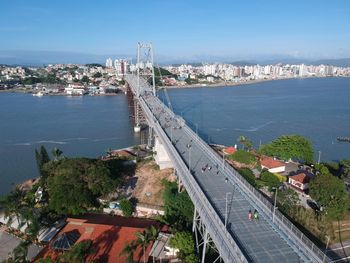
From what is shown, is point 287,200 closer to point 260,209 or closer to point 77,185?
point 260,209

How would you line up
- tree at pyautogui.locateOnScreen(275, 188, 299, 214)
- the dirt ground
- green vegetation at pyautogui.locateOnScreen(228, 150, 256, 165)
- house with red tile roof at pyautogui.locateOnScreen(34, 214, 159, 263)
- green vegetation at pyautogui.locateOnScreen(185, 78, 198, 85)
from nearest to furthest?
house with red tile roof at pyautogui.locateOnScreen(34, 214, 159, 263)
tree at pyautogui.locateOnScreen(275, 188, 299, 214)
the dirt ground
green vegetation at pyautogui.locateOnScreen(228, 150, 256, 165)
green vegetation at pyautogui.locateOnScreen(185, 78, 198, 85)

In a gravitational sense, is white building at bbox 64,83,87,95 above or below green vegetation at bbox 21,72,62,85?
below

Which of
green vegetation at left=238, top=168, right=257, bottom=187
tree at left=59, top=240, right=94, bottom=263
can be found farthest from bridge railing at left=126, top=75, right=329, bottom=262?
tree at left=59, top=240, right=94, bottom=263

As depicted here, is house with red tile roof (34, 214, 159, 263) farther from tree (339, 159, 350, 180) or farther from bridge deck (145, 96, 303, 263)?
tree (339, 159, 350, 180)

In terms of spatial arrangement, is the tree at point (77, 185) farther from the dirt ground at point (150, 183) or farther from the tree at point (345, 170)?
the tree at point (345, 170)

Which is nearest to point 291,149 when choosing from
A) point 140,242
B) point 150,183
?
point 150,183

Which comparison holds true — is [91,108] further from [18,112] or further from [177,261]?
[177,261]

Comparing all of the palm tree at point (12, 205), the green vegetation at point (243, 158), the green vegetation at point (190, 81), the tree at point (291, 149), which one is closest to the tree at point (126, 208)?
the palm tree at point (12, 205)
